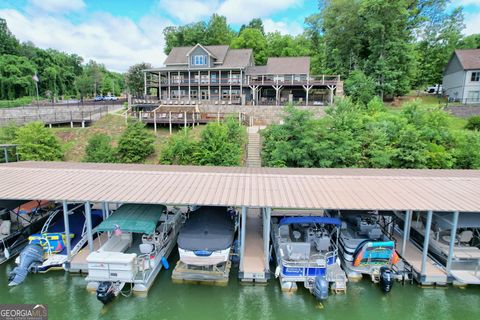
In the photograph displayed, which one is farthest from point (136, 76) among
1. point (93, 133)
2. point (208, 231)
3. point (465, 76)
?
point (465, 76)

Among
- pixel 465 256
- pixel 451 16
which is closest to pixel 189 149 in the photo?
pixel 465 256

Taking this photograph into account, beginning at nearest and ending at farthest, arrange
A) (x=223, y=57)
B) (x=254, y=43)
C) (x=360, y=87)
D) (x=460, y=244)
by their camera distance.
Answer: (x=460, y=244) → (x=360, y=87) → (x=223, y=57) → (x=254, y=43)

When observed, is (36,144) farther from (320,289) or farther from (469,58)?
(469,58)

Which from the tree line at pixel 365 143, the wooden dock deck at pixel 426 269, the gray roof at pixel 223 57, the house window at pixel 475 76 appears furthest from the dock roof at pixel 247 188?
the house window at pixel 475 76

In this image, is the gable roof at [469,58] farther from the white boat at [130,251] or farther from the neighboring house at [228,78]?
the white boat at [130,251]

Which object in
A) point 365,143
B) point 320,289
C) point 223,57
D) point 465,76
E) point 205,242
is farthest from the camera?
point 223,57

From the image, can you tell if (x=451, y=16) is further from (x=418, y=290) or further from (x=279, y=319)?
(x=279, y=319)
